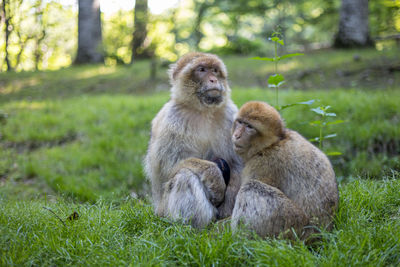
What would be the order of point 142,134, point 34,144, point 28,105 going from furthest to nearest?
point 28,105, point 34,144, point 142,134

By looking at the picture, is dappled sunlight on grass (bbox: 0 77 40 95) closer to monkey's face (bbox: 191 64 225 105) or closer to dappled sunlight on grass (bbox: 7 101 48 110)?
dappled sunlight on grass (bbox: 7 101 48 110)

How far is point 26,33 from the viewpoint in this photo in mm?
6234

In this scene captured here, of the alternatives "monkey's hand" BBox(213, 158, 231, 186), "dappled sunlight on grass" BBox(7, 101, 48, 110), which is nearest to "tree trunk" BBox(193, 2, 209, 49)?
"dappled sunlight on grass" BBox(7, 101, 48, 110)

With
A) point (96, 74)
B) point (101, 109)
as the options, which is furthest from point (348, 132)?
point (96, 74)

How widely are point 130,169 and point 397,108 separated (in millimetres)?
4761

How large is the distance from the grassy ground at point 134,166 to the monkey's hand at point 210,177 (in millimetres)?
346

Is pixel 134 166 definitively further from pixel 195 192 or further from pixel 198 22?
pixel 198 22

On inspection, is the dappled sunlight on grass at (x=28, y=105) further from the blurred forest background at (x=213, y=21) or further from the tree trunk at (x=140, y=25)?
the tree trunk at (x=140, y=25)

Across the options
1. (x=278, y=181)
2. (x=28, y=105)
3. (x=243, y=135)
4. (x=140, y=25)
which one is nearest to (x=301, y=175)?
(x=278, y=181)

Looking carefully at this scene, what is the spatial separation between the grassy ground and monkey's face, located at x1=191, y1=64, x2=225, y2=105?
125 cm

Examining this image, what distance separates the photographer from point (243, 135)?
3.31 m

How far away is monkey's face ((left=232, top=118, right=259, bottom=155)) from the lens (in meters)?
3.30

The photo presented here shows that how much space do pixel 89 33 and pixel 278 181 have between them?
1159 centimetres

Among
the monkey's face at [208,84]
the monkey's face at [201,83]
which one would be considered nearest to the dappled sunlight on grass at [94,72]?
the monkey's face at [201,83]
